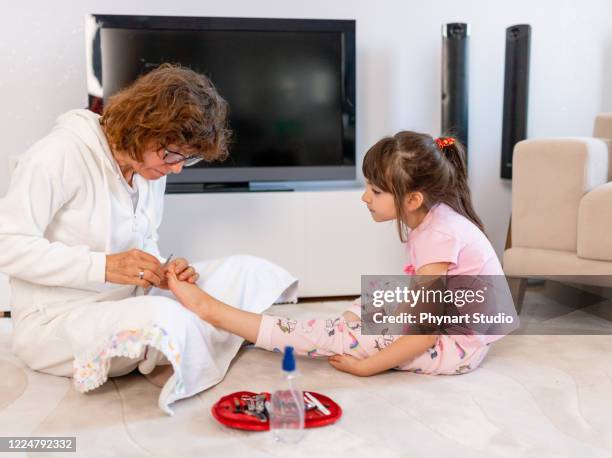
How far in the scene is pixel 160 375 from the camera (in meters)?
1.81

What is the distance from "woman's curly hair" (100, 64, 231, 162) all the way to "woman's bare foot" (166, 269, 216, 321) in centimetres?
32

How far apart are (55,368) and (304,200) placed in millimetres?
1239

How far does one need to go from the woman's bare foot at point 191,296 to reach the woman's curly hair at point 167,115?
321 mm

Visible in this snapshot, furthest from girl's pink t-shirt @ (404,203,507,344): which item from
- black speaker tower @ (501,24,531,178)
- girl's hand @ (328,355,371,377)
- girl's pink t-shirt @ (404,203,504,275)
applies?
black speaker tower @ (501,24,531,178)

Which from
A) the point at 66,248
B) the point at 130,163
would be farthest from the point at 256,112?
the point at 66,248

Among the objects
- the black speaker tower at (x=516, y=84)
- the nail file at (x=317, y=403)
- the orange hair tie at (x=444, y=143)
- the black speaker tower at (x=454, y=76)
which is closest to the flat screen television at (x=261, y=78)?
the black speaker tower at (x=454, y=76)

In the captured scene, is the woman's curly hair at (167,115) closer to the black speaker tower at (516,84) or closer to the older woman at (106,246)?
the older woman at (106,246)

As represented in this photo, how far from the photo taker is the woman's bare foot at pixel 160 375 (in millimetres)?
1801

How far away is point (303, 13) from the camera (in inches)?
125

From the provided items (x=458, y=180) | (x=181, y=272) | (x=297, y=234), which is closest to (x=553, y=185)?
(x=458, y=180)

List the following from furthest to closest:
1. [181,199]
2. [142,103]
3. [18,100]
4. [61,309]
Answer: [18,100] < [181,199] < [61,309] < [142,103]

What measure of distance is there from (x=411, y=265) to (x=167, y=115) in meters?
0.73

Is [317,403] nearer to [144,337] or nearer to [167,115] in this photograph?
[144,337]

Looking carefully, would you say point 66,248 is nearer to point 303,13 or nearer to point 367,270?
point 367,270
